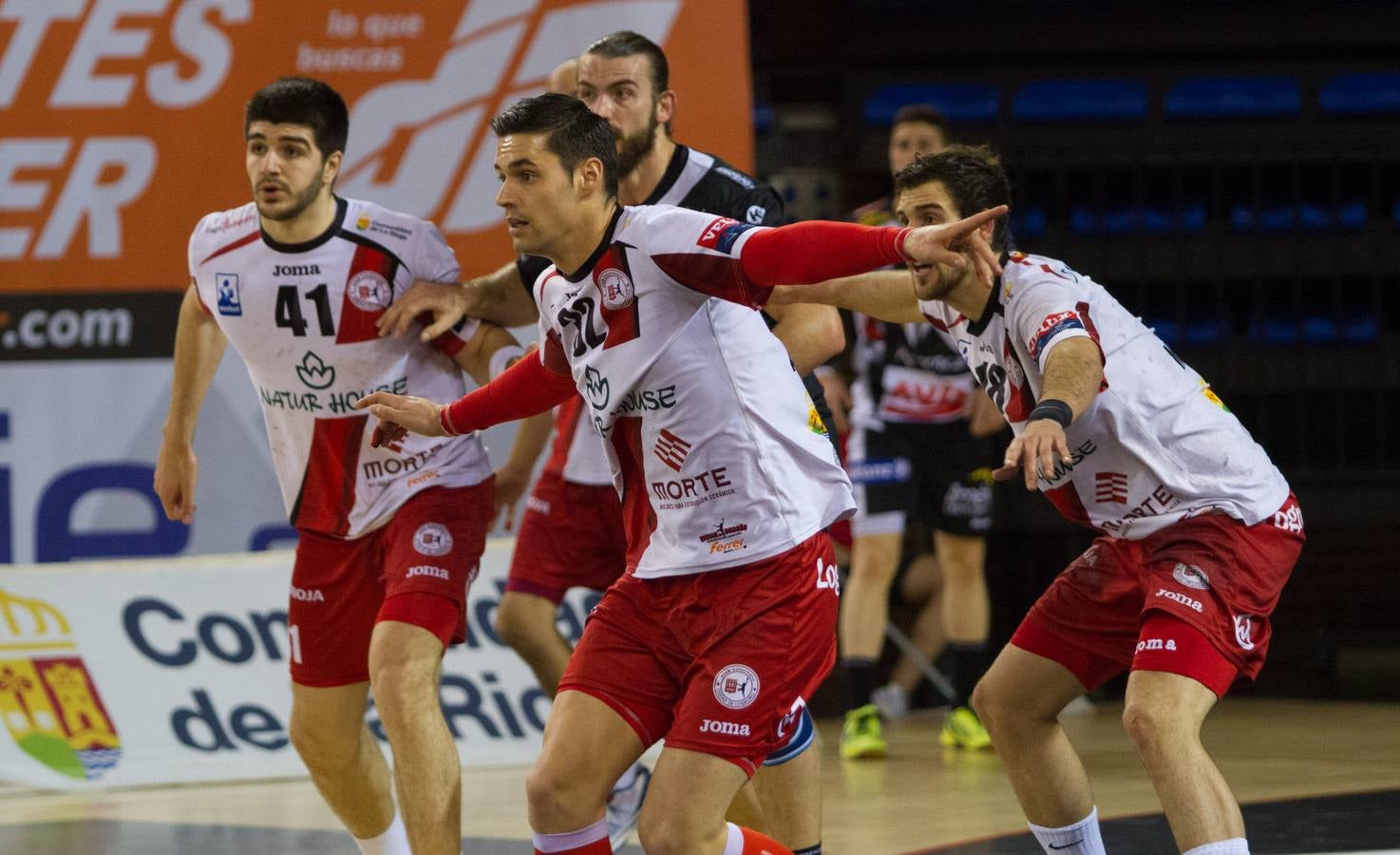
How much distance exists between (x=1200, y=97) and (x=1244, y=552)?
742 cm

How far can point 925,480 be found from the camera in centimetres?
797

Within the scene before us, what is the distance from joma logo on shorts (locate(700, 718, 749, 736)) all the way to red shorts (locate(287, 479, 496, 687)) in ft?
4.04

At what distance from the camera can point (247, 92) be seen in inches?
302

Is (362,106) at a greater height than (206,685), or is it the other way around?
(362,106)

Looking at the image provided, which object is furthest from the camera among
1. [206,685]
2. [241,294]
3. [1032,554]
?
[1032,554]

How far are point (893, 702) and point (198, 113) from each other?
4259 mm

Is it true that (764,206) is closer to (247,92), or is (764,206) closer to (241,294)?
(241,294)

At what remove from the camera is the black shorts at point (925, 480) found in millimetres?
7852

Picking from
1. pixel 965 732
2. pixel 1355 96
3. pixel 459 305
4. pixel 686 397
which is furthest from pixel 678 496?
pixel 1355 96

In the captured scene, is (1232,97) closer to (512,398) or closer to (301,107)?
(301,107)

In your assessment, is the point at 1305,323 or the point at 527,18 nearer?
the point at 527,18

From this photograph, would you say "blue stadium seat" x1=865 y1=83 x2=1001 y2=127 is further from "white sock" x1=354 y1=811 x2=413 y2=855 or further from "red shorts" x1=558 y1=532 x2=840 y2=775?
"red shorts" x1=558 y1=532 x2=840 y2=775

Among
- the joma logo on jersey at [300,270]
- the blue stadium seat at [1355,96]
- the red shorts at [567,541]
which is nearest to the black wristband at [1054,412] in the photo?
the joma logo on jersey at [300,270]

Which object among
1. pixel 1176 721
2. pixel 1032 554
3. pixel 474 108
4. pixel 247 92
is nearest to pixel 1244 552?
pixel 1176 721
